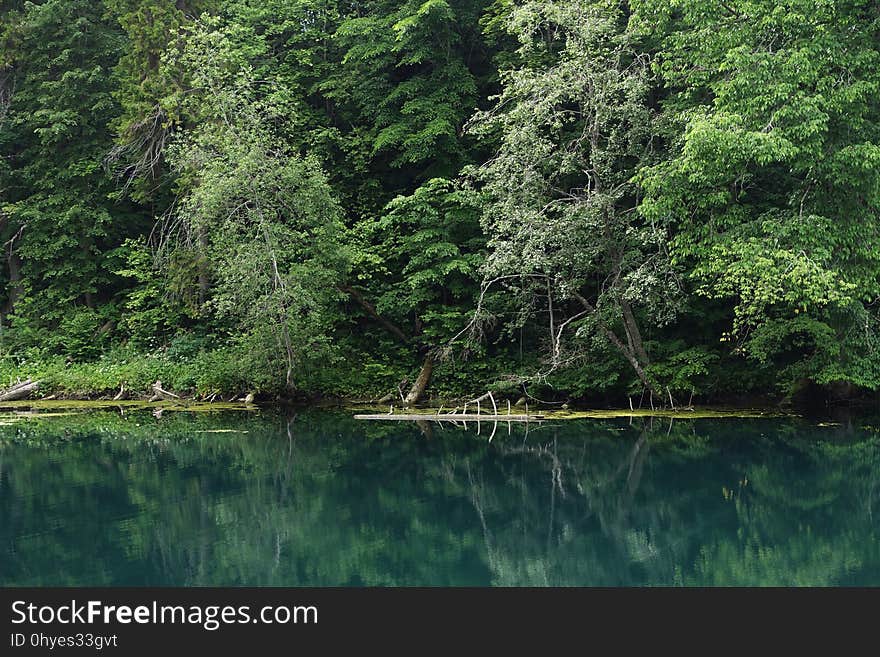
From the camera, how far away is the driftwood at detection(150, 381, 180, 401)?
20.7 meters

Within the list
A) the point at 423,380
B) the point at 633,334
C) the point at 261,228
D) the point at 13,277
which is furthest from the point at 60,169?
the point at 633,334

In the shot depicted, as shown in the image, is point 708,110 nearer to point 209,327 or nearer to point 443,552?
point 443,552

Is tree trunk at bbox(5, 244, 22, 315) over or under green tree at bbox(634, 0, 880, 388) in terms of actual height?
under

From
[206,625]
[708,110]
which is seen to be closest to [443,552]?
[206,625]

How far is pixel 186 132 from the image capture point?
817 inches

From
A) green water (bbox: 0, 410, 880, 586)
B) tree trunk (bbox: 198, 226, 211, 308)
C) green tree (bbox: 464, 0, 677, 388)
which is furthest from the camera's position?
tree trunk (bbox: 198, 226, 211, 308)

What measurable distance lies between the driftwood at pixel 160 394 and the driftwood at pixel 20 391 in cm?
291

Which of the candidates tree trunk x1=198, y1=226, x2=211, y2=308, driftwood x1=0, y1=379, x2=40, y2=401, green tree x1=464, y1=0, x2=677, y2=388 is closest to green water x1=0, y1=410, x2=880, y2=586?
green tree x1=464, y1=0, x2=677, y2=388

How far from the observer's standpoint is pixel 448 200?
19.3 m

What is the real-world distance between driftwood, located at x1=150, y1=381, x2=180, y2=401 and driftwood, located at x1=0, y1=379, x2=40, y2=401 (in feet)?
9.54

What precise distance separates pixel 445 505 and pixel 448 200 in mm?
10680

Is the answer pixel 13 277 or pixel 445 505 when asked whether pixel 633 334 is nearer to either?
pixel 445 505

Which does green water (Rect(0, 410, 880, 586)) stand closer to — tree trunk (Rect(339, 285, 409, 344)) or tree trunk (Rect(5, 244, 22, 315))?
tree trunk (Rect(339, 285, 409, 344))

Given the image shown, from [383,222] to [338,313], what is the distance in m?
2.44
